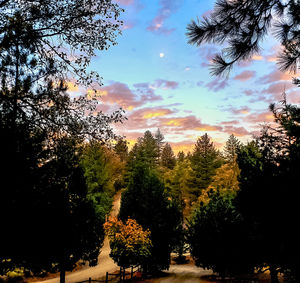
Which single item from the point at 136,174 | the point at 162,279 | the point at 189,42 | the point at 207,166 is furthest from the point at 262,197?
the point at 207,166

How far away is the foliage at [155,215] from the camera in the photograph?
19828 millimetres

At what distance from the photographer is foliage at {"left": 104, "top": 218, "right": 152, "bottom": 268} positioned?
16.3 metres

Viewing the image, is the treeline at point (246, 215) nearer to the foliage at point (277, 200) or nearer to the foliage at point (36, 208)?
the foliage at point (277, 200)

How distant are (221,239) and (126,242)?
6.72 m

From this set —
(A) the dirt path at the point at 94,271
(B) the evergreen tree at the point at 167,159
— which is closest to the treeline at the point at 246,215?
(A) the dirt path at the point at 94,271

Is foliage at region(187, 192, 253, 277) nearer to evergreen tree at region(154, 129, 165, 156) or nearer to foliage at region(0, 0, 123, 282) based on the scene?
foliage at region(0, 0, 123, 282)

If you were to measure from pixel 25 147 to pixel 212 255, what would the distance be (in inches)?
615

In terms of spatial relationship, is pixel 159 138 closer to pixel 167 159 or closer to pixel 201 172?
pixel 167 159

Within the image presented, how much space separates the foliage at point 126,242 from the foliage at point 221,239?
428 cm

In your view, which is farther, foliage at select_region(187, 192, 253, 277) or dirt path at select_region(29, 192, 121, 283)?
dirt path at select_region(29, 192, 121, 283)

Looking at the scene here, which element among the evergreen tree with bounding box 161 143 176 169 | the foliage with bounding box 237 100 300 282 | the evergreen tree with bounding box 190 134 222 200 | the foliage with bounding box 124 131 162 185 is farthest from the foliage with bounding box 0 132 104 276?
the evergreen tree with bounding box 161 143 176 169

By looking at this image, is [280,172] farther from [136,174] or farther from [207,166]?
[207,166]

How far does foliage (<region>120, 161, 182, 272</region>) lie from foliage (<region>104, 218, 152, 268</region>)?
2.19 metres

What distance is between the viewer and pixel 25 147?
6863 millimetres
